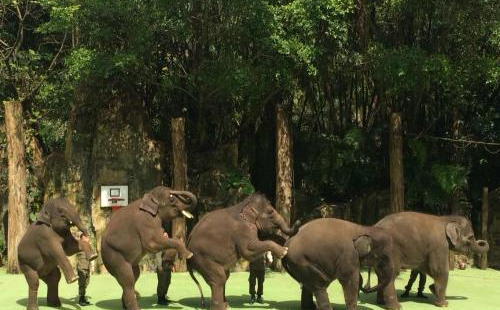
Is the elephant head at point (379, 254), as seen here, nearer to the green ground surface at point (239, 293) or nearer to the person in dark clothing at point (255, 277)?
the green ground surface at point (239, 293)

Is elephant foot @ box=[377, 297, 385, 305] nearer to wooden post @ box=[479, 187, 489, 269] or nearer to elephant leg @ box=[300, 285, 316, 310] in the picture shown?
elephant leg @ box=[300, 285, 316, 310]

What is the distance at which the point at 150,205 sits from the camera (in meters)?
8.52

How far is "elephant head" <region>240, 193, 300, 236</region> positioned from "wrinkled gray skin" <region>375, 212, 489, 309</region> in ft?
4.86

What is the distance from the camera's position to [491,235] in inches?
579

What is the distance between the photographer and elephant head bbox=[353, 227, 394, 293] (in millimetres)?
8250

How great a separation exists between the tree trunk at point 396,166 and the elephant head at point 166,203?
5.78m

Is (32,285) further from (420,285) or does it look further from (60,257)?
(420,285)

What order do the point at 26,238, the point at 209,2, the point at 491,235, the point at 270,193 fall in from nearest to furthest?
1. the point at 26,238
2. the point at 209,2
3. the point at 491,235
4. the point at 270,193

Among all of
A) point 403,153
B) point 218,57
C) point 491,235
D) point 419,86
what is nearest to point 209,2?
point 218,57

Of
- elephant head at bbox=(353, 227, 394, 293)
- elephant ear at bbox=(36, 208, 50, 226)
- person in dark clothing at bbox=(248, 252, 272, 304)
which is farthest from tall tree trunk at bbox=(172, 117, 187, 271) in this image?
elephant head at bbox=(353, 227, 394, 293)

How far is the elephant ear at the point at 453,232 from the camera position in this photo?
955cm

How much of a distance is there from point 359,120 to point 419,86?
13.1 feet

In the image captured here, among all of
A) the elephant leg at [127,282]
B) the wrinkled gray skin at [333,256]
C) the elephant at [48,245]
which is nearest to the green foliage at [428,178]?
the wrinkled gray skin at [333,256]

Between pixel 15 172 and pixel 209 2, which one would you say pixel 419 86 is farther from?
pixel 15 172
